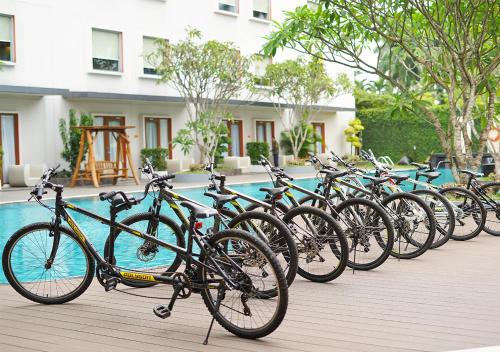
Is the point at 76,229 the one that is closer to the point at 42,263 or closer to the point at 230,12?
the point at 42,263

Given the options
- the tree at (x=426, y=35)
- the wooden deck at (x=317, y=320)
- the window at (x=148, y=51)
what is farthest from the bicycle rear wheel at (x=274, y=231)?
the window at (x=148, y=51)

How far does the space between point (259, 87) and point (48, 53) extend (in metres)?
9.65

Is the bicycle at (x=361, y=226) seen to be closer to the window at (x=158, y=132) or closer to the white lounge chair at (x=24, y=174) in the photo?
the white lounge chair at (x=24, y=174)

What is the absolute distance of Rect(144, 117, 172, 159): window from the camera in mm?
27250

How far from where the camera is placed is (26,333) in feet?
15.6

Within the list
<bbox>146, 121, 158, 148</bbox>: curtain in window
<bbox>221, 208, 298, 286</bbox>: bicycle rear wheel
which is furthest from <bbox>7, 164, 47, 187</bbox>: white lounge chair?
<bbox>221, 208, 298, 286</bbox>: bicycle rear wheel

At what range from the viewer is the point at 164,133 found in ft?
91.2

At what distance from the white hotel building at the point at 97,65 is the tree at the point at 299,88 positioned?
1311 millimetres

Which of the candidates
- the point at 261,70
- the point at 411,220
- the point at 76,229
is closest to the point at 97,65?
the point at 261,70

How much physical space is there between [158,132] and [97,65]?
3.82 meters

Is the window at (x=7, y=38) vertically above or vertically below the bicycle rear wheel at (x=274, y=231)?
above

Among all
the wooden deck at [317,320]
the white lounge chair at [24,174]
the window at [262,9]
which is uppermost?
the window at [262,9]

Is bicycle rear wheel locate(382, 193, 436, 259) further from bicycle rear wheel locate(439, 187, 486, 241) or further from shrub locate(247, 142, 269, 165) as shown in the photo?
shrub locate(247, 142, 269, 165)

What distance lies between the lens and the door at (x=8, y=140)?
74.1 ft
